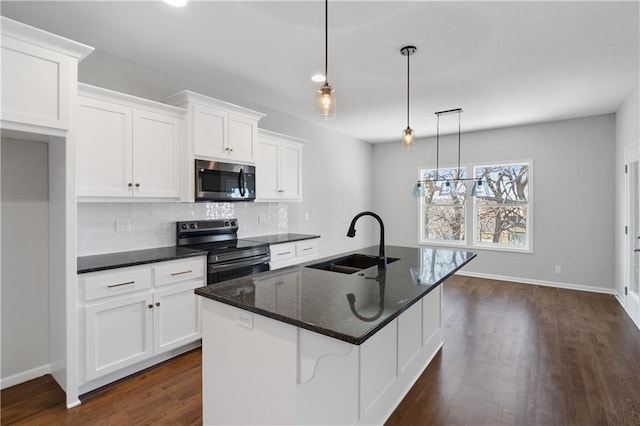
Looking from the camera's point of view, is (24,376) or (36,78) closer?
(36,78)

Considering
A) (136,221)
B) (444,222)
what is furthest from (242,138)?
(444,222)

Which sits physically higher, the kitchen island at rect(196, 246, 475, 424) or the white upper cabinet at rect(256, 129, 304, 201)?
the white upper cabinet at rect(256, 129, 304, 201)

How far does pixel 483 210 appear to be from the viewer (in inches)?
230

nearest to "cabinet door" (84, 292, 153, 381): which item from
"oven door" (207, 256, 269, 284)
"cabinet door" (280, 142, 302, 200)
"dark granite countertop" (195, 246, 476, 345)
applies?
"oven door" (207, 256, 269, 284)

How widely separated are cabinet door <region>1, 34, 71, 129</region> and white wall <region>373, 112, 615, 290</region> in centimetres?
569

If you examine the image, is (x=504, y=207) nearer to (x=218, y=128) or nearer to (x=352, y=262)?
(x=352, y=262)

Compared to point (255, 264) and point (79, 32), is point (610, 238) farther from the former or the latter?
point (79, 32)

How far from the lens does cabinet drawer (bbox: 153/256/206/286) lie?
258 cm

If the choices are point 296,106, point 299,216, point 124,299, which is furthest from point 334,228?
point 124,299

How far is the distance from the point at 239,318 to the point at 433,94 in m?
3.46

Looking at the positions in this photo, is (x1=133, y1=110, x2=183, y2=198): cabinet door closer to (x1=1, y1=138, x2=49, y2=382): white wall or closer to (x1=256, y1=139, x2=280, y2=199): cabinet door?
(x1=1, y1=138, x2=49, y2=382): white wall

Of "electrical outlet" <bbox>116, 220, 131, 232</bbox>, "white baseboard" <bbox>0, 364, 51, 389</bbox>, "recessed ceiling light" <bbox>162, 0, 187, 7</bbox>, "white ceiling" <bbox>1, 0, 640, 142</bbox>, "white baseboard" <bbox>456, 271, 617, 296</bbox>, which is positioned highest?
"white ceiling" <bbox>1, 0, 640, 142</bbox>

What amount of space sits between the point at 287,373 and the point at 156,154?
2.27 metres

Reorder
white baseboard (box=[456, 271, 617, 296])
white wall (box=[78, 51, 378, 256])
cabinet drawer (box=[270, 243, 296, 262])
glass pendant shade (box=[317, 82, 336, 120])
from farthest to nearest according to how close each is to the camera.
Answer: white baseboard (box=[456, 271, 617, 296]) → cabinet drawer (box=[270, 243, 296, 262]) → white wall (box=[78, 51, 378, 256]) → glass pendant shade (box=[317, 82, 336, 120])
